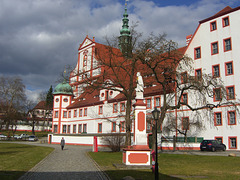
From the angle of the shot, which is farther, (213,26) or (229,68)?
(213,26)

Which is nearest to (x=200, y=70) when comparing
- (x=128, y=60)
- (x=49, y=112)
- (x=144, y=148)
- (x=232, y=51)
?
(x=232, y=51)

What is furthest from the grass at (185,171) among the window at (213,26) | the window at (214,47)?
the window at (213,26)

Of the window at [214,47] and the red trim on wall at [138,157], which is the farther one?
the window at [214,47]

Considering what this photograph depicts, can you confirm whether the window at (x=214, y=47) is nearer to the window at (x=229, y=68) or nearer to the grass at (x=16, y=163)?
the window at (x=229, y=68)

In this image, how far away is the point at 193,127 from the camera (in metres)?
31.1

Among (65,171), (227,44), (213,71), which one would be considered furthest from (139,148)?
(227,44)

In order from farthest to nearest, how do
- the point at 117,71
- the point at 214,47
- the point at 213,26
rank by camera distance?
the point at 213,26, the point at 214,47, the point at 117,71

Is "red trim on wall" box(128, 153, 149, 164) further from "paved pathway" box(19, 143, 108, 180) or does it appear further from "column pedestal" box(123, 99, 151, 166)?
"paved pathway" box(19, 143, 108, 180)

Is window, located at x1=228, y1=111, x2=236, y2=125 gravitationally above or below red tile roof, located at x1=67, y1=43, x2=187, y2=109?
below

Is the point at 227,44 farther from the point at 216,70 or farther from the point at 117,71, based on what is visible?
the point at 117,71

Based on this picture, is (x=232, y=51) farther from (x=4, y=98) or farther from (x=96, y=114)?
(x=4, y=98)

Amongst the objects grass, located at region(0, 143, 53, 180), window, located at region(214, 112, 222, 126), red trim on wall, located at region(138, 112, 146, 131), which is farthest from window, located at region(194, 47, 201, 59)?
grass, located at region(0, 143, 53, 180)

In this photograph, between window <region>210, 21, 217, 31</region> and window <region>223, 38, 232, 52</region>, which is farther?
window <region>210, 21, 217, 31</region>

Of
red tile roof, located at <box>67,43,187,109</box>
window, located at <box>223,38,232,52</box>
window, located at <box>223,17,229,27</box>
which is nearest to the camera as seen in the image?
red tile roof, located at <box>67,43,187,109</box>
